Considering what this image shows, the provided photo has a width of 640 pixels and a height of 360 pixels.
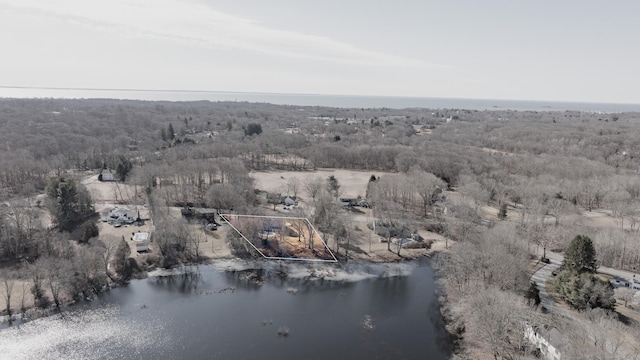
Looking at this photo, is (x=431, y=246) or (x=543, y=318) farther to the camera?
(x=431, y=246)

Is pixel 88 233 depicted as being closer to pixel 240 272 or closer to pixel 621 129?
pixel 240 272

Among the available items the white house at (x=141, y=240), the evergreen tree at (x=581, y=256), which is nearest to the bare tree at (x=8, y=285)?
the white house at (x=141, y=240)

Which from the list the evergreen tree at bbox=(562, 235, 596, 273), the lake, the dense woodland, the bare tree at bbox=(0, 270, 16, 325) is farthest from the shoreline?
the evergreen tree at bbox=(562, 235, 596, 273)

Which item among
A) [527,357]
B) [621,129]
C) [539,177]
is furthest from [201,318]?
[621,129]

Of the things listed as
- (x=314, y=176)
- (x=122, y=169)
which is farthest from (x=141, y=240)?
(x=314, y=176)

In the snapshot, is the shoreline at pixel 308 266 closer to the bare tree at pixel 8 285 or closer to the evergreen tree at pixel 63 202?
the bare tree at pixel 8 285

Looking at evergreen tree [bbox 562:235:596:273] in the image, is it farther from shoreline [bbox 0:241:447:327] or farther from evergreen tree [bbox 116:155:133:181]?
evergreen tree [bbox 116:155:133:181]
